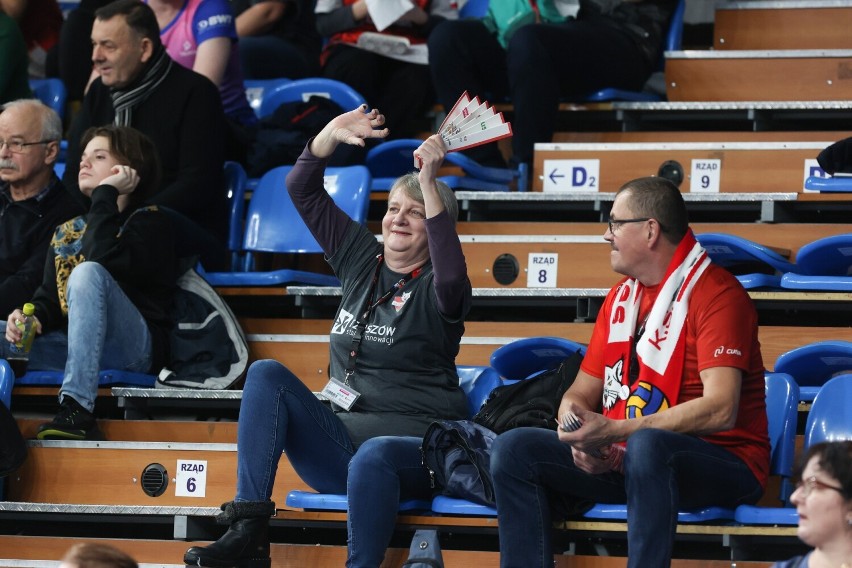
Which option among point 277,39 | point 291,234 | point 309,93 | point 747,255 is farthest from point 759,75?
point 277,39

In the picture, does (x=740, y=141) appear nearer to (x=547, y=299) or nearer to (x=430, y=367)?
(x=547, y=299)

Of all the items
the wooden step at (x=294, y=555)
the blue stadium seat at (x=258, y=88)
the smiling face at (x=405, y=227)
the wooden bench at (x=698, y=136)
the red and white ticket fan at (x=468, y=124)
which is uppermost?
the blue stadium seat at (x=258, y=88)

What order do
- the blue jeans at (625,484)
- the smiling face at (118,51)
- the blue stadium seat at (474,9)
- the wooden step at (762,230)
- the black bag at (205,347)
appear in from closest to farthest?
1. the blue jeans at (625,484)
2. the black bag at (205,347)
3. the wooden step at (762,230)
4. the smiling face at (118,51)
5. the blue stadium seat at (474,9)

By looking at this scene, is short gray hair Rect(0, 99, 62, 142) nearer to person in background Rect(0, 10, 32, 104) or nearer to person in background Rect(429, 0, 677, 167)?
person in background Rect(0, 10, 32, 104)

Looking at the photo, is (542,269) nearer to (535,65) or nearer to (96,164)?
(535,65)

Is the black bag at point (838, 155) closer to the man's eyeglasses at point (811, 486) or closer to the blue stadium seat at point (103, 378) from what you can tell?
the man's eyeglasses at point (811, 486)

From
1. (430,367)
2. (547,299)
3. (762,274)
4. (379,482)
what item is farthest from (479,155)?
(379,482)

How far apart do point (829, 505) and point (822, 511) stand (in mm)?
15

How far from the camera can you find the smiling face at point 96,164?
14.1 feet

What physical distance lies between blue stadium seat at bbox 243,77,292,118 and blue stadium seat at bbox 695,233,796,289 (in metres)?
2.32

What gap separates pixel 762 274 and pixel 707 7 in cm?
230

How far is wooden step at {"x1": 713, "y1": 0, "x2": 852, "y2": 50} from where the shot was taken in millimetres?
5270

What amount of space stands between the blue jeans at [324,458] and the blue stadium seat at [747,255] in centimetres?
110

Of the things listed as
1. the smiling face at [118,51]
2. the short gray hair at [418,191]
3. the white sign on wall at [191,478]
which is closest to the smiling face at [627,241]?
the short gray hair at [418,191]
